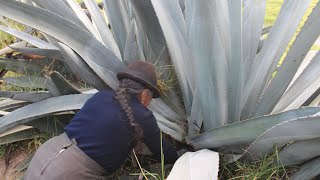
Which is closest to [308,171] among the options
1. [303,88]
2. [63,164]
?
[303,88]

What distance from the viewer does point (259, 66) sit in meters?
2.08

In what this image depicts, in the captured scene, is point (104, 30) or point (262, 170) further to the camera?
point (104, 30)

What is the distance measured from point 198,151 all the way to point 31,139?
3.80 feet

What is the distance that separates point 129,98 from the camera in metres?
1.96

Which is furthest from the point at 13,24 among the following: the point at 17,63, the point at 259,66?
the point at 259,66

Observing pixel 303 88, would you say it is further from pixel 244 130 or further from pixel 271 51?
pixel 244 130

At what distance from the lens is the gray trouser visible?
6.36ft

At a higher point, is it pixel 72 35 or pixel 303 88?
pixel 72 35

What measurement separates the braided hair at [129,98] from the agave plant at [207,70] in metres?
0.17

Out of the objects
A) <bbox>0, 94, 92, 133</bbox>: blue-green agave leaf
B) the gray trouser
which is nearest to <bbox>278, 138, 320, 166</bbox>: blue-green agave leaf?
the gray trouser

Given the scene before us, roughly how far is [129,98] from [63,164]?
1.27 feet

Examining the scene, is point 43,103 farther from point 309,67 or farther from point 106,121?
point 309,67

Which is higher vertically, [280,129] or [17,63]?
[280,129]

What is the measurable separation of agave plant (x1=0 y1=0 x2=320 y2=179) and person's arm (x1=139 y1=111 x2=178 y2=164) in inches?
4.4
